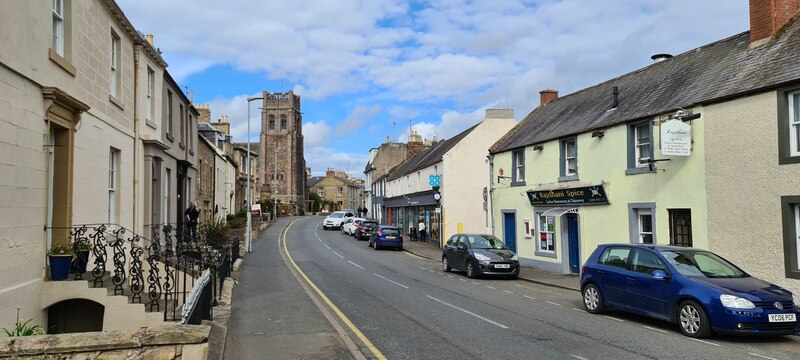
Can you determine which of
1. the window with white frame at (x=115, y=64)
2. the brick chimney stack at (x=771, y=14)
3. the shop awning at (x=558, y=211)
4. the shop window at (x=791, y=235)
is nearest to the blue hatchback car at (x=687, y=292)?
the shop window at (x=791, y=235)

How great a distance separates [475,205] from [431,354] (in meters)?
26.5

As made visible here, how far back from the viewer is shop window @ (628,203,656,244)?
55.3ft

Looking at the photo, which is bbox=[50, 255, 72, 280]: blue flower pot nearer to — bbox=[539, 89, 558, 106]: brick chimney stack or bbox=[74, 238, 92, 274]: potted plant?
bbox=[74, 238, 92, 274]: potted plant

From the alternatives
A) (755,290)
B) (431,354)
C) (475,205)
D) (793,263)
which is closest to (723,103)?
(793,263)

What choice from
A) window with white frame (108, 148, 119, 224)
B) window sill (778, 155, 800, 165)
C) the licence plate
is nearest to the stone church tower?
window with white frame (108, 148, 119, 224)

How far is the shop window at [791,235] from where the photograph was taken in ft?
39.4

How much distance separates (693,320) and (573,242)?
11280 mm

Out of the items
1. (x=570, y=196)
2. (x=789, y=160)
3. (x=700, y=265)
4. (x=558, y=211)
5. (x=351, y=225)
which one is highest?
(x=789, y=160)

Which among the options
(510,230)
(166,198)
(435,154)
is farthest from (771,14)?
(435,154)

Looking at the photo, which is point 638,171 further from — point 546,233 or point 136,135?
point 136,135

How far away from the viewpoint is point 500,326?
10.7m

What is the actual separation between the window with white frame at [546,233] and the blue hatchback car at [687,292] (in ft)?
29.6

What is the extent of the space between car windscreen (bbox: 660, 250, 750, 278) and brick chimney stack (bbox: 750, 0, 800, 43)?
7641 millimetres

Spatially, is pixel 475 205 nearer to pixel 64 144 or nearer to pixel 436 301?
pixel 436 301
